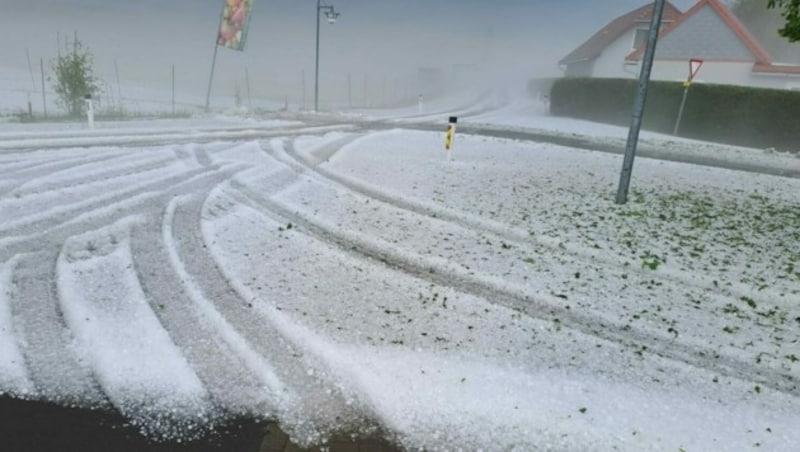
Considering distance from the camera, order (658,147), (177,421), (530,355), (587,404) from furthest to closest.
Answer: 1. (658,147)
2. (530,355)
3. (587,404)
4. (177,421)

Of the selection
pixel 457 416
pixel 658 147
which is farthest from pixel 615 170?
pixel 457 416

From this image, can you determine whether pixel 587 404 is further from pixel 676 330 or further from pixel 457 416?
pixel 676 330

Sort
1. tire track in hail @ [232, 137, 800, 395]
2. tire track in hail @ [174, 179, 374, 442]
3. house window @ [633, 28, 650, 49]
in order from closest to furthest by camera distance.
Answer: tire track in hail @ [174, 179, 374, 442] → tire track in hail @ [232, 137, 800, 395] → house window @ [633, 28, 650, 49]

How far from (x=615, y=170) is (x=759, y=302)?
7.15 meters

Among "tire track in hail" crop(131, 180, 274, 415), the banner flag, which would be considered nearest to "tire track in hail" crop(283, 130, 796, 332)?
"tire track in hail" crop(131, 180, 274, 415)

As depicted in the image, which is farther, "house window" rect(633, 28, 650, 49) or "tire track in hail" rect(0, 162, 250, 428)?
"house window" rect(633, 28, 650, 49)

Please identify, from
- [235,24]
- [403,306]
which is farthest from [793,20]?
[235,24]

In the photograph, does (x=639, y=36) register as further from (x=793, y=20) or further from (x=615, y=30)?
(x=793, y=20)

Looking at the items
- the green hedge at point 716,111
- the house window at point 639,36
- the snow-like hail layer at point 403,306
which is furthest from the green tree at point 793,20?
the house window at point 639,36

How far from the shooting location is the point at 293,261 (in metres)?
5.80

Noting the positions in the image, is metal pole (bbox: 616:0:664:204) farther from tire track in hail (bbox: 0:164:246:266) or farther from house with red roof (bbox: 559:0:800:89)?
house with red roof (bbox: 559:0:800:89)

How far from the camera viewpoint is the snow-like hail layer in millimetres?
3443

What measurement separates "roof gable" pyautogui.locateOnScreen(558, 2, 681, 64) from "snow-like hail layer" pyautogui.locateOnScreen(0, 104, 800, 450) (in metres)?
32.5

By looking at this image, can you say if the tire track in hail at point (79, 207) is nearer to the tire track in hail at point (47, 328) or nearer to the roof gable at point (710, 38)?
the tire track in hail at point (47, 328)
